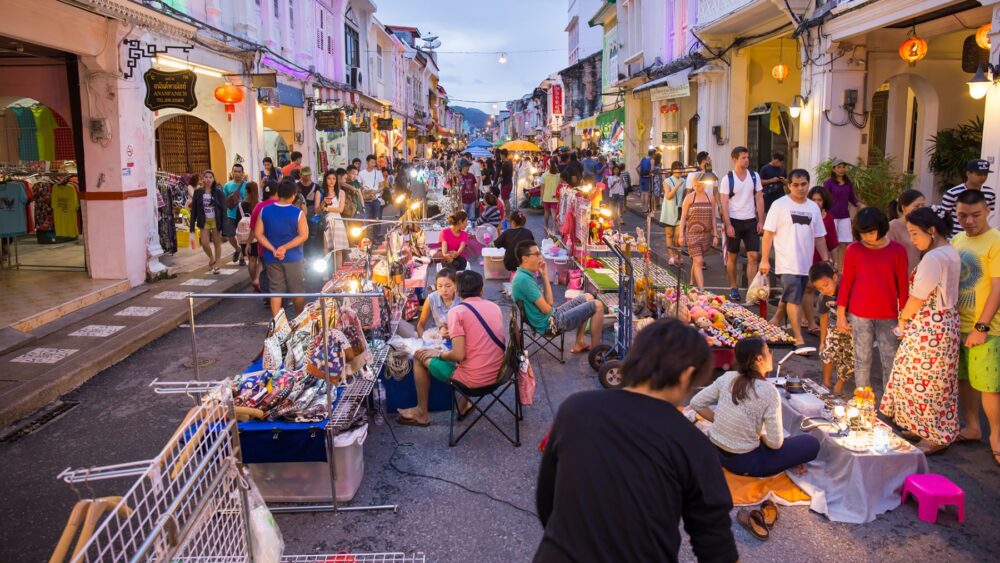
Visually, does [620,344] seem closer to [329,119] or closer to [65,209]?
[65,209]

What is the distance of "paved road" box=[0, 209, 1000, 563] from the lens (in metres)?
4.34

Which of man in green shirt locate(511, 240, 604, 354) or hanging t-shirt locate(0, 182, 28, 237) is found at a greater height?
hanging t-shirt locate(0, 182, 28, 237)

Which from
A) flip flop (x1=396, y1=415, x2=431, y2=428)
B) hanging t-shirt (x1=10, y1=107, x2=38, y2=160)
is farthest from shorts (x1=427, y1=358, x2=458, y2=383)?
hanging t-shirt (x1=10, y1=107, x2=38, y2=160)

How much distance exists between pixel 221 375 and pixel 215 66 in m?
9.16

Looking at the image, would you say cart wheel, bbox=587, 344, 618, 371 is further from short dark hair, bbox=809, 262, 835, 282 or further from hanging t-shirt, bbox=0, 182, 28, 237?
hanging t-shirt, bbox=0, 182, 28, 237

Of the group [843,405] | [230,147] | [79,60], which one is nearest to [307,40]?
[230,147]

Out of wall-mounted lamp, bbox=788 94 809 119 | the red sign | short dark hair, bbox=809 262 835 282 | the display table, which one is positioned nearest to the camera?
the display table

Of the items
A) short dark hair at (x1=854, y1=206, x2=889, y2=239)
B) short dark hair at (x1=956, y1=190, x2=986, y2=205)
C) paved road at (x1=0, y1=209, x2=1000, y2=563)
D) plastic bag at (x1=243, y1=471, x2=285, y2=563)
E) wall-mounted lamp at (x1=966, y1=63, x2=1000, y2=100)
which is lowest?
→ paved road at (x1=0, y1=209, x2=1000, y2=563)

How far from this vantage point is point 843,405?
533 cm

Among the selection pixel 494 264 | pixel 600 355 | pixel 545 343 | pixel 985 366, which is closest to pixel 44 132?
pixel 494 264

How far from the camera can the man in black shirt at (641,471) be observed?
230 cm

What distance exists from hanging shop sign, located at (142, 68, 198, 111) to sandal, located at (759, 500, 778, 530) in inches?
375

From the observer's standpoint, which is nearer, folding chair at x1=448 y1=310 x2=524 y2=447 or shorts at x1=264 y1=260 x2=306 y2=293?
folding chair at x1=448 y1=310 x2=524 y2=447

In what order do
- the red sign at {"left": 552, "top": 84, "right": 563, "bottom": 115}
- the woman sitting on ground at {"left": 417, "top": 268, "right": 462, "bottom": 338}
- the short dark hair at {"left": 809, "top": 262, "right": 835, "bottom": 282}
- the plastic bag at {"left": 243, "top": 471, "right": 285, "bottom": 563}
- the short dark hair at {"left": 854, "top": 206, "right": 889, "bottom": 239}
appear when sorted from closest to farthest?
the plastic bag at {"left": 243, "top": 471, "right": 285, "bottom": 563}
the short dark hair at {"left": 854, "top": 206, "right": 889, "bottom": 239}
the short dark hair at {"left": 809, "top": 262, "right": 835, "bottom": 282}
the woman sitting on ground at {"left": 417, "top": 268, "right": 462, "bottom": 338}
the red sign at {"left": 552, "top": 84, "right": 563, "bottom": 115}
